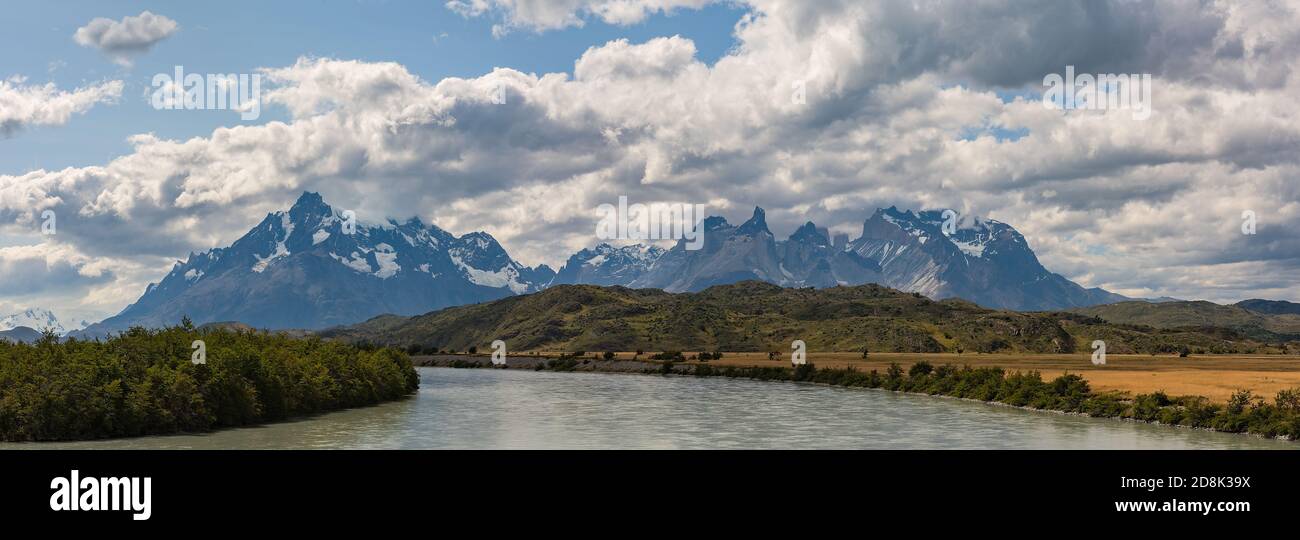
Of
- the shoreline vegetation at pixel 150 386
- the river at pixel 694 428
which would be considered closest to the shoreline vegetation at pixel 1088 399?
the river at pixel 694 428

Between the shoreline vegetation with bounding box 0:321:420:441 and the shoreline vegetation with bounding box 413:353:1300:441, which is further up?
the shoreline vegetation with bounding box 0:321:420:441

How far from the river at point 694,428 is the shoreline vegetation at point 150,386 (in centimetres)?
206

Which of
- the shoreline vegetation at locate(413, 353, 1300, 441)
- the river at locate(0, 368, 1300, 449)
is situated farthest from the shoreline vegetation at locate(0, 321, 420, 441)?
the shoreline vegetation at locate(413, 353, 1300, 441)

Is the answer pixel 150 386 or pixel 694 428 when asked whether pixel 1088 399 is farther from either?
pixel 150 386

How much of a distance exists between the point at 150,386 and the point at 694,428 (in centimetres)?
3992

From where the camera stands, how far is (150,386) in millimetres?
68500

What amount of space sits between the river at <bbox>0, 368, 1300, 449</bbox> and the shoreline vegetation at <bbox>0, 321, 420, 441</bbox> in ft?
6.76

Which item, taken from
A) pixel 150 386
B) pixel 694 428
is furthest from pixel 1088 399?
pixel 150 386

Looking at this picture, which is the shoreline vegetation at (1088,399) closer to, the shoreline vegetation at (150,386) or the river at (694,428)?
the river at (694,428)

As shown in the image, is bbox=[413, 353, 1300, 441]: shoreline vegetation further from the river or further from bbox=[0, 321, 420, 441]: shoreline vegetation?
bbox=[0, 321, 420, 441]: shoreline vegetation

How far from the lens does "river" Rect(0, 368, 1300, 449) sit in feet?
212
